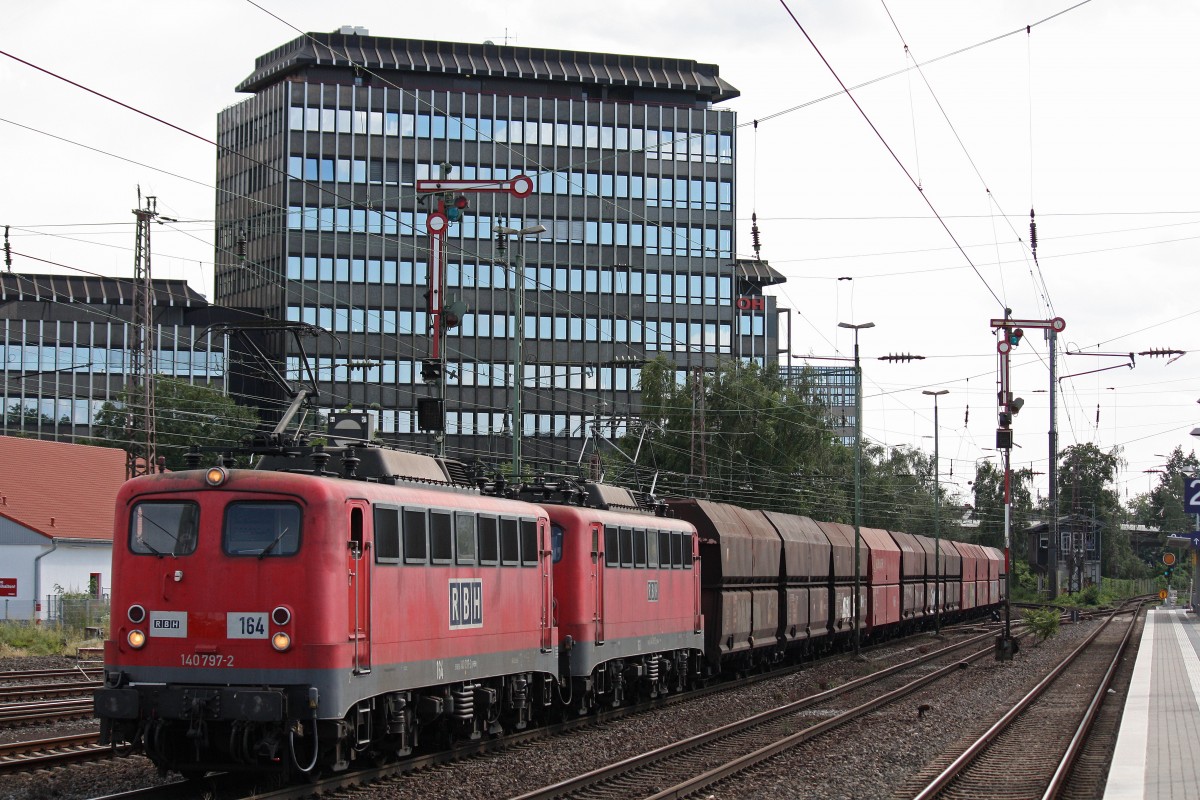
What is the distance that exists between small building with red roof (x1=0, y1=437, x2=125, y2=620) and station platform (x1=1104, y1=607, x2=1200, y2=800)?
36.2m

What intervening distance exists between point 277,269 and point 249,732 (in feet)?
278

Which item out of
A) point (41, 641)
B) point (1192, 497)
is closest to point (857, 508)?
point (1192, 497)

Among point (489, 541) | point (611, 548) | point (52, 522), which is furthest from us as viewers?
point (52, 522)

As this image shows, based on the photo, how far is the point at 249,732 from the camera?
14367mm

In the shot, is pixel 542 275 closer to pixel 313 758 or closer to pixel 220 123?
pixel 220 123

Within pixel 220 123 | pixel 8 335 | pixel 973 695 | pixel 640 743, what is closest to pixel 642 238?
pixel 220 123

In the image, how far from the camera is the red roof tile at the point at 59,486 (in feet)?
193

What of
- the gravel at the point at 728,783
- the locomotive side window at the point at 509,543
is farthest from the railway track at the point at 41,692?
the locomotive side window at the point at 509,543

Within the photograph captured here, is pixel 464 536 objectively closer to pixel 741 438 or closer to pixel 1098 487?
pixel 741 438

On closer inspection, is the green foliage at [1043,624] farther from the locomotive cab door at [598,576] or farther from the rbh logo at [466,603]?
the rbh logo at [466,603]

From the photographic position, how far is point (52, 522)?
192 feet

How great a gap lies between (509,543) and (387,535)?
11.8 ft

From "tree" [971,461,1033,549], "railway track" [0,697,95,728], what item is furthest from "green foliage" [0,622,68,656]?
"tree" [971,461,1033,549]

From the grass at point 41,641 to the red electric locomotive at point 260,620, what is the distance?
25114mm
